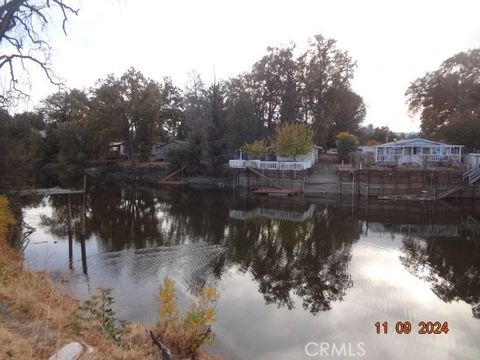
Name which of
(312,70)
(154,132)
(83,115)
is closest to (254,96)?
(312,70)

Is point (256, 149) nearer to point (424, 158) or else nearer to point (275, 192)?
point (275, 192)

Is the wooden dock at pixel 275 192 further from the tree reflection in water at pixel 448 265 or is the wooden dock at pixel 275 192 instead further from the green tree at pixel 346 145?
the tree reflection in water at pixel 448 265

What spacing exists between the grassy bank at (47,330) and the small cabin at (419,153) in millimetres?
34889

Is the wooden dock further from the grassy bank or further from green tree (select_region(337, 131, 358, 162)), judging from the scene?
the grassy bank

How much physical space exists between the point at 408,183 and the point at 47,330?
33344mm

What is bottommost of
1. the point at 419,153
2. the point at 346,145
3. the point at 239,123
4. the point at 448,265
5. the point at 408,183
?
the point at 448,265

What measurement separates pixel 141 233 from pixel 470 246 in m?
16.9

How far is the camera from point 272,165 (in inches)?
1535

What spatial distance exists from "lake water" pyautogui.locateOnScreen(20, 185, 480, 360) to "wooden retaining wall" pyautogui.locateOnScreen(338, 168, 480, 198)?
6.44 m

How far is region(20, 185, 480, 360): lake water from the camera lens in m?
9.45

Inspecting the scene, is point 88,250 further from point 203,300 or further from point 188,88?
point 188,88

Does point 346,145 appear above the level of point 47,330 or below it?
→ above
